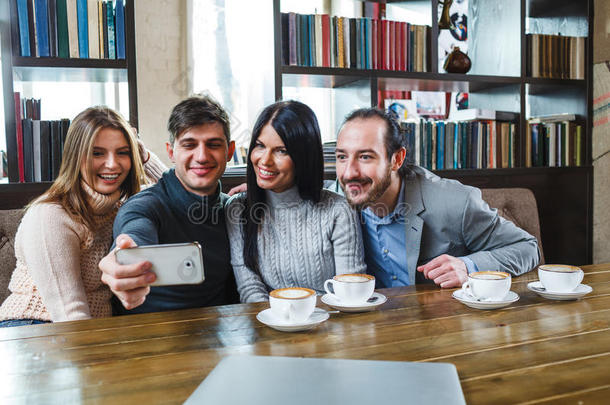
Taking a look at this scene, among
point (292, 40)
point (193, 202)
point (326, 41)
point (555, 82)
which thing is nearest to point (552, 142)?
point (555, 82)

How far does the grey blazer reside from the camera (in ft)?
5.64

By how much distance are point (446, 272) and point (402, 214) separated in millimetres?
489

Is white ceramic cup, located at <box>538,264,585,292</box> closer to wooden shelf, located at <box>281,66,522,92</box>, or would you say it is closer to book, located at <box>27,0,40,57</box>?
wooden shelf, located at <box>281,66,522,92</box>

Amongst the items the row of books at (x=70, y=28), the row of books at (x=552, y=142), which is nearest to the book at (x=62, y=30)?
the row of books at (x=70, y=28)

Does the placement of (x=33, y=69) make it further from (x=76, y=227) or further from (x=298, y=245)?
(x=298, y=245)

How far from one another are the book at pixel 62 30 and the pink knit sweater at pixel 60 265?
0.86 m

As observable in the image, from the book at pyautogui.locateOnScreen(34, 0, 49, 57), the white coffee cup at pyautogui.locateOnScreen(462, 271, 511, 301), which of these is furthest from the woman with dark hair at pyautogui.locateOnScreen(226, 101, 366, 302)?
the book at pyautogui.locateOnScreen(34, 0, 49, 57)

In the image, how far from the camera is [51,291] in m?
1.39

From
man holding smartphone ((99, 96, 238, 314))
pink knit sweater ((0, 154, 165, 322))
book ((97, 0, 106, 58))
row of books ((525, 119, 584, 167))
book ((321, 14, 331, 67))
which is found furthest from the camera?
row of books ((525, 119, 584, 167))

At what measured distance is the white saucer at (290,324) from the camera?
933 mm

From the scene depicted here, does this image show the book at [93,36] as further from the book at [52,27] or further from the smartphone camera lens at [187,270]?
the smartphone camera lens at [187,270]

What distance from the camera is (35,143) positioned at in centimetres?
205

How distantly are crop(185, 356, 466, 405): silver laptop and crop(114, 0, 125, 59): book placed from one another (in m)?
1.80

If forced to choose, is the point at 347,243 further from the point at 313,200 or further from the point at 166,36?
the point at 166,36
